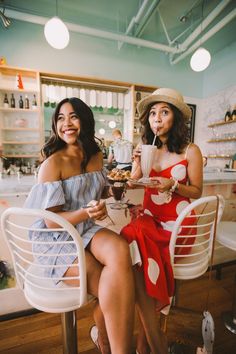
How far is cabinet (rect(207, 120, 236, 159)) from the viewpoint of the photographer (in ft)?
14.7

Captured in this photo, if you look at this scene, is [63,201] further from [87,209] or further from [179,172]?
[179,172]

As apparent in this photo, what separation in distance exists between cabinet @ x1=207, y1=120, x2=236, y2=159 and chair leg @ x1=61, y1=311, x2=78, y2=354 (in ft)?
15.0

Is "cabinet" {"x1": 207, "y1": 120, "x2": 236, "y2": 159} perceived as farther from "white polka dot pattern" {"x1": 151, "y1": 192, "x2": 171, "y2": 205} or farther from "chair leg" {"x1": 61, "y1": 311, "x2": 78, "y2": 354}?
"chair leg" {"x1": 61, "y1": 311, "x2": 78, "y2": 354}

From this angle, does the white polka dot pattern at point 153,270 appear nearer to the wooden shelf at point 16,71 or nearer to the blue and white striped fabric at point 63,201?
the blue and white striped fabric at point 63,201

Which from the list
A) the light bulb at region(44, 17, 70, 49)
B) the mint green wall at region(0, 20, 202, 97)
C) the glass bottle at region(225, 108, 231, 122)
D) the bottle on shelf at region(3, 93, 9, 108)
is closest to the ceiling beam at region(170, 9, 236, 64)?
the mint green wall at region(0, 20, 202, 97)

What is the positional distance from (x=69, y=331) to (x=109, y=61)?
15.3ft

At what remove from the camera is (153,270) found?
882mm

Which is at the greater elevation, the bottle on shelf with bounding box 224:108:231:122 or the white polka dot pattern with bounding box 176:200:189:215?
the bottle on shelf with bounding box 224:108:231:122

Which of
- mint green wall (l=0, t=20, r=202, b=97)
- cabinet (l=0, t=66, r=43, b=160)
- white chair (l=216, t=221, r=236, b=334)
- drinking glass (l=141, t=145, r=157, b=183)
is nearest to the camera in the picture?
drinking glass (l=141, t=145, r=157, b=183)

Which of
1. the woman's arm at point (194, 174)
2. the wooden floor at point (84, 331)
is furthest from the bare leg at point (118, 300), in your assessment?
the wooden floor at point (84, 331)

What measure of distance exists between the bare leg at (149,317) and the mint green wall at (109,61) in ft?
13.7

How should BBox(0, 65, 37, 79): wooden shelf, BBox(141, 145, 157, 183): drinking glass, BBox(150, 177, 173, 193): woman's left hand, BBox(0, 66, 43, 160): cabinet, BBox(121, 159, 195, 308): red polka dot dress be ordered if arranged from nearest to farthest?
BBox(121, 159, 195, 308): red polka dot dress, BBox(150, 177, 173, 193): woman's left hand, BBox(141, 145, 157, 183): drinking glass, BBox(0, 65, 37, 79): wooden shelf, BBox(0, 66, 43, 160): cabinet

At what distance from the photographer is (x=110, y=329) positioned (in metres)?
0.77

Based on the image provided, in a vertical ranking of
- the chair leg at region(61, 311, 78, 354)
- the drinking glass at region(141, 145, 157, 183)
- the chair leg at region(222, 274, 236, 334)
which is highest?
the drinking glass at region(141, 145, 157, 183)
